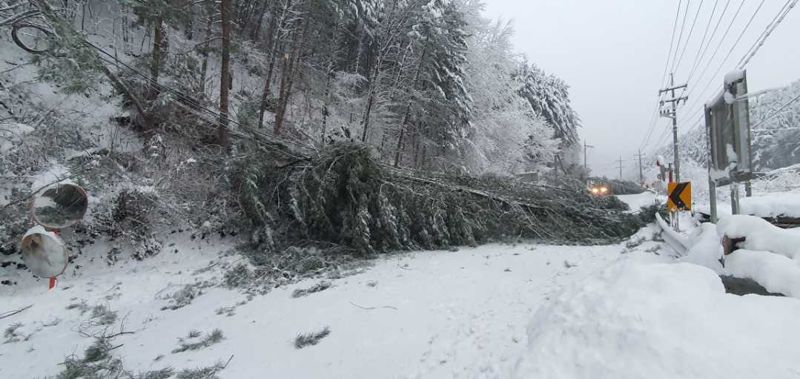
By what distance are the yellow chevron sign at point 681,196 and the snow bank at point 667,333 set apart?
637 cm

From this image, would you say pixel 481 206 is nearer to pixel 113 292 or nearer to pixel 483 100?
pixel 113 292

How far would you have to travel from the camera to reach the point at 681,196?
326 inches

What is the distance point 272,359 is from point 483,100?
1805 cm

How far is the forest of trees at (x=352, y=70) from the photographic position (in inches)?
492

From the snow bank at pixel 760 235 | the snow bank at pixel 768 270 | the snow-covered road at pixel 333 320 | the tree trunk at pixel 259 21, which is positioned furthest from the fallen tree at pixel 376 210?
the tree trunk at pixel 259 21

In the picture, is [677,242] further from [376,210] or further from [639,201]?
[639,201]

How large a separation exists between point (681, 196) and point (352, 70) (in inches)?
634

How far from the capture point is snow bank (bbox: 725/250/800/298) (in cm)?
266

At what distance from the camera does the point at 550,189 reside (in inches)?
436

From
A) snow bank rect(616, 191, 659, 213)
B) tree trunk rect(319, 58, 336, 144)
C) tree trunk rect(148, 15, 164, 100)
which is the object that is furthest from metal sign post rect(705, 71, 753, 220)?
tree trunk rect(319, 58, 336, 144)

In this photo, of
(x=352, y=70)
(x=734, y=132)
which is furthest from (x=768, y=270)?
(x=352, y=70)

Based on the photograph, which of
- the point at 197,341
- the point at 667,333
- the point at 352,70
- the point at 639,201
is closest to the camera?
the point at 667,333

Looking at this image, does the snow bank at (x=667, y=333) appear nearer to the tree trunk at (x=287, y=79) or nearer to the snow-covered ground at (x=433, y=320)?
the snow-covered ground at (x=433, y=320)

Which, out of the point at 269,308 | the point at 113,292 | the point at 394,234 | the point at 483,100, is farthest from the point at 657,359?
the point at 483,100
